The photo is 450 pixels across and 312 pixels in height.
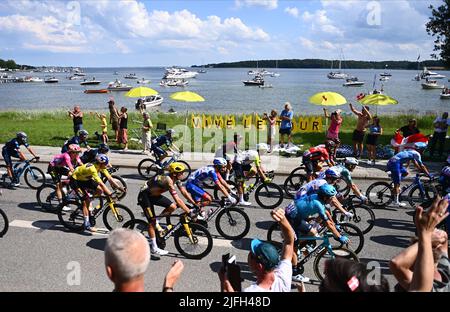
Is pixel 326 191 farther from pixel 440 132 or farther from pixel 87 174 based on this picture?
pixel 440 132

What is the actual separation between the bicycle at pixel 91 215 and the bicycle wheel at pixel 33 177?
11.0 ft

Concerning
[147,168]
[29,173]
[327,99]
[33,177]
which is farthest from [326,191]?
[327,99]

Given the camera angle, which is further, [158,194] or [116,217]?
[116,217]

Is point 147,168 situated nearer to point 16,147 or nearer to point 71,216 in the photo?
point 16,147

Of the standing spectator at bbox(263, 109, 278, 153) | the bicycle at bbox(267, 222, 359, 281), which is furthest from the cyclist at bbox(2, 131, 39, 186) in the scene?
the standing spectator at bbox(263, 109, 278, 153)

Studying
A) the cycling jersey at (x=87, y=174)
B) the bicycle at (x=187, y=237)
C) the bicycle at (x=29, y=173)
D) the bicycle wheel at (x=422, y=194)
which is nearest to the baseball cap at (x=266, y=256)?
the bicycle at (x=187, y=237)

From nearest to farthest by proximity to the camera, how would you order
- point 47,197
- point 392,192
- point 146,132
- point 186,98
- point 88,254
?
point 88,254 < point 47,197 < point 392,192 < point 146,132 < point 186,98

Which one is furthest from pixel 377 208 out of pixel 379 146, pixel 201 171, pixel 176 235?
pixel 379 146

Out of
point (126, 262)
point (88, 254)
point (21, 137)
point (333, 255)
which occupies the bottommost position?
point (88, 254)

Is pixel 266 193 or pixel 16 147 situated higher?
pixel 16 147

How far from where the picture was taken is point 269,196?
10422 mm

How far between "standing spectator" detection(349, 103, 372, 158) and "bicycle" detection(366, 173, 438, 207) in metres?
4.86

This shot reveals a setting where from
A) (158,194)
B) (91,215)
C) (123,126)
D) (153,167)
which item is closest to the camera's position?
(158,194)

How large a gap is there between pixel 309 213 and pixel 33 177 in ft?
29.1
